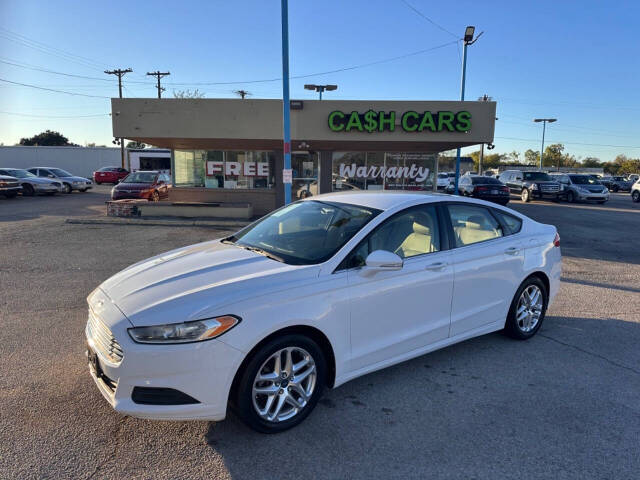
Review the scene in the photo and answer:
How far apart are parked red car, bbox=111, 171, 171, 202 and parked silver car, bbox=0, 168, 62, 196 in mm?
8652

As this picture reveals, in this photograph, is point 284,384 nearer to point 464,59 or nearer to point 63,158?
point 464,59

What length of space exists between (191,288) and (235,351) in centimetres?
57

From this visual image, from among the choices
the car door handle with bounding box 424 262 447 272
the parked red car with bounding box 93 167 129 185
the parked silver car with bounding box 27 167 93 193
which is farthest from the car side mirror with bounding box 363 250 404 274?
the parked red car with bounding box 93 167 129 185

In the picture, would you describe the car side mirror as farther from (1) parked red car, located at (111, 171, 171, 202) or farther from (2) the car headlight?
(1) parked red car, located at (111, 171, 171, 202)

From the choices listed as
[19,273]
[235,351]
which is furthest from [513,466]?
[19,273]

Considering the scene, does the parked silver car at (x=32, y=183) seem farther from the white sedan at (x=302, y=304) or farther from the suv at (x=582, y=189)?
the suv at (x=582, y=189)

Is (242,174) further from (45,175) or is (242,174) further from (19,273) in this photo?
(45,175)

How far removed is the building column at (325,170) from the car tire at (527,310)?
12.0 meters

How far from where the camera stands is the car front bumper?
2559mm

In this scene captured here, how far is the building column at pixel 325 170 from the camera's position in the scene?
16.2 metres

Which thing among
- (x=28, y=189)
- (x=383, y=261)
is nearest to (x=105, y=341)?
(x=383, y=261)

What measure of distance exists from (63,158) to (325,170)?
38683 millimetres

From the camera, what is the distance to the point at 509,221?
4.60 m

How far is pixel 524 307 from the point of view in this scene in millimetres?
4582
